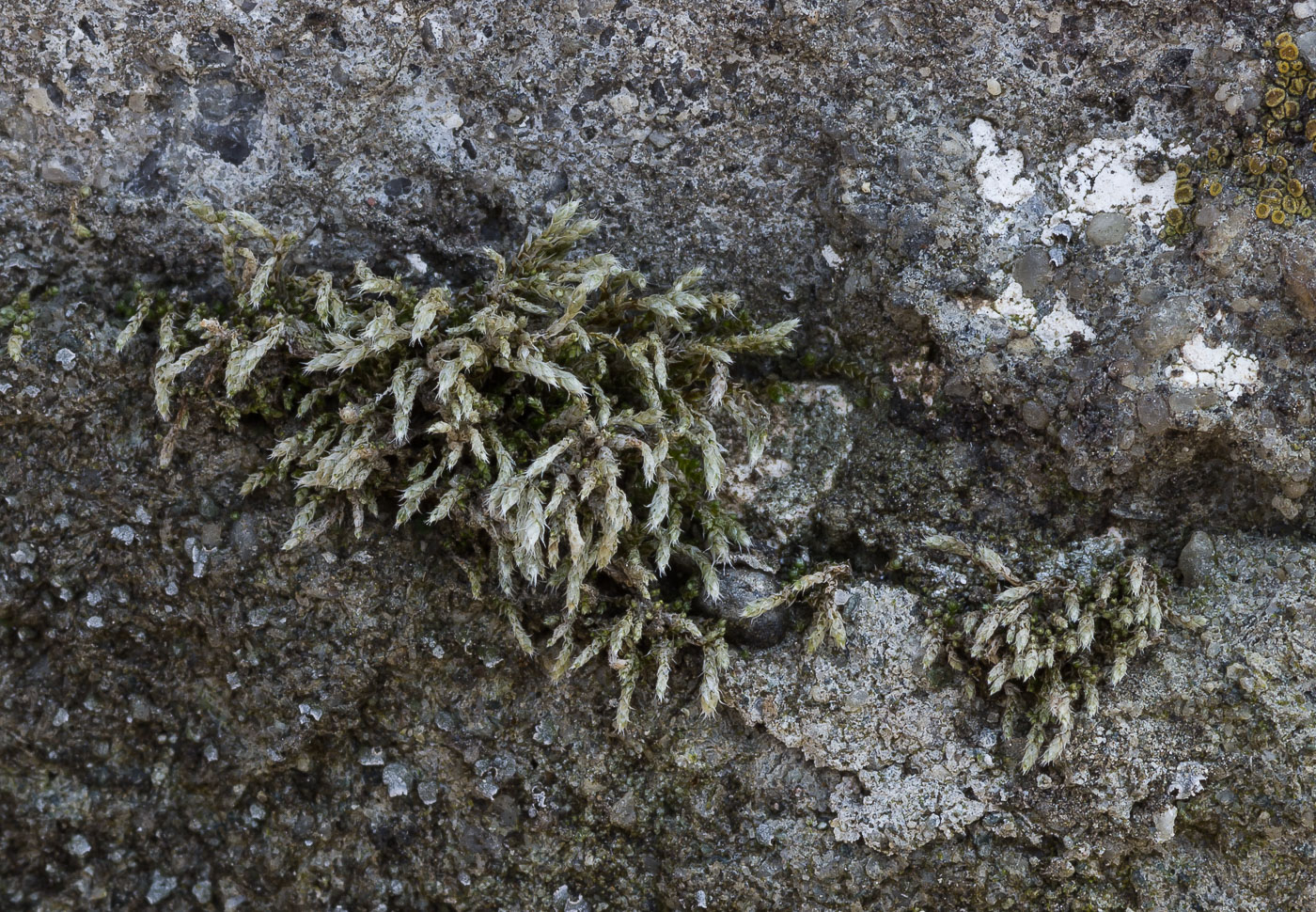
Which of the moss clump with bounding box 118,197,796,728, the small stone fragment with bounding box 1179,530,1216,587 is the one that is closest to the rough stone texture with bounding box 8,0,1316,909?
the small stone fragment with bounding box 1179,530,1216,587

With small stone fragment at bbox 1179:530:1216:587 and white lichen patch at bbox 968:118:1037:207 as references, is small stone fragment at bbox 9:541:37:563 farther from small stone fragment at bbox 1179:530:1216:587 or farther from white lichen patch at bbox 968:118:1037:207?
small stone fragment at bbox 1179:530:1216:587

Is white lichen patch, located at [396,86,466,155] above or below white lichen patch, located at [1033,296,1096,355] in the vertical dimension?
below

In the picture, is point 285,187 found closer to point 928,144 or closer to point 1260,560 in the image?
point 928,144

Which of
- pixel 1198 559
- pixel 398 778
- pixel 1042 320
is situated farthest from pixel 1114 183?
pixel 398 778

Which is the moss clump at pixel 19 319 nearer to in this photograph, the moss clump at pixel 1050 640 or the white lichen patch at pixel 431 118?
the white lichen patch at pixel 431 118

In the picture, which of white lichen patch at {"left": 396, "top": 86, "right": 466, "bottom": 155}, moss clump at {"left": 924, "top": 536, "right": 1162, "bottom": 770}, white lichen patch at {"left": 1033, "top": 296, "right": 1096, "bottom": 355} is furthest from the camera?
white lichen patch at {"left": 396, "top": 86, "right": 466, "bottom": 155}

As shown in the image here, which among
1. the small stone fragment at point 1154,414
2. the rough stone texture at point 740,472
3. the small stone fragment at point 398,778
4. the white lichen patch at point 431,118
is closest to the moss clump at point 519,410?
the rough stone texture at point 740,472

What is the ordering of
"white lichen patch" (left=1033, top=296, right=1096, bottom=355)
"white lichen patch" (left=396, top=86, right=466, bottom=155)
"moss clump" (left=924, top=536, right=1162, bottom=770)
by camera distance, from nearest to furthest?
"moss clump" (left=924, top=536, right=1162, bottom=770) → "white lichen patch" (left=1033, top=296, right=1096, bottom=355) → "white lichen patch" (left=396, top=86, right=466, bottom=155)
